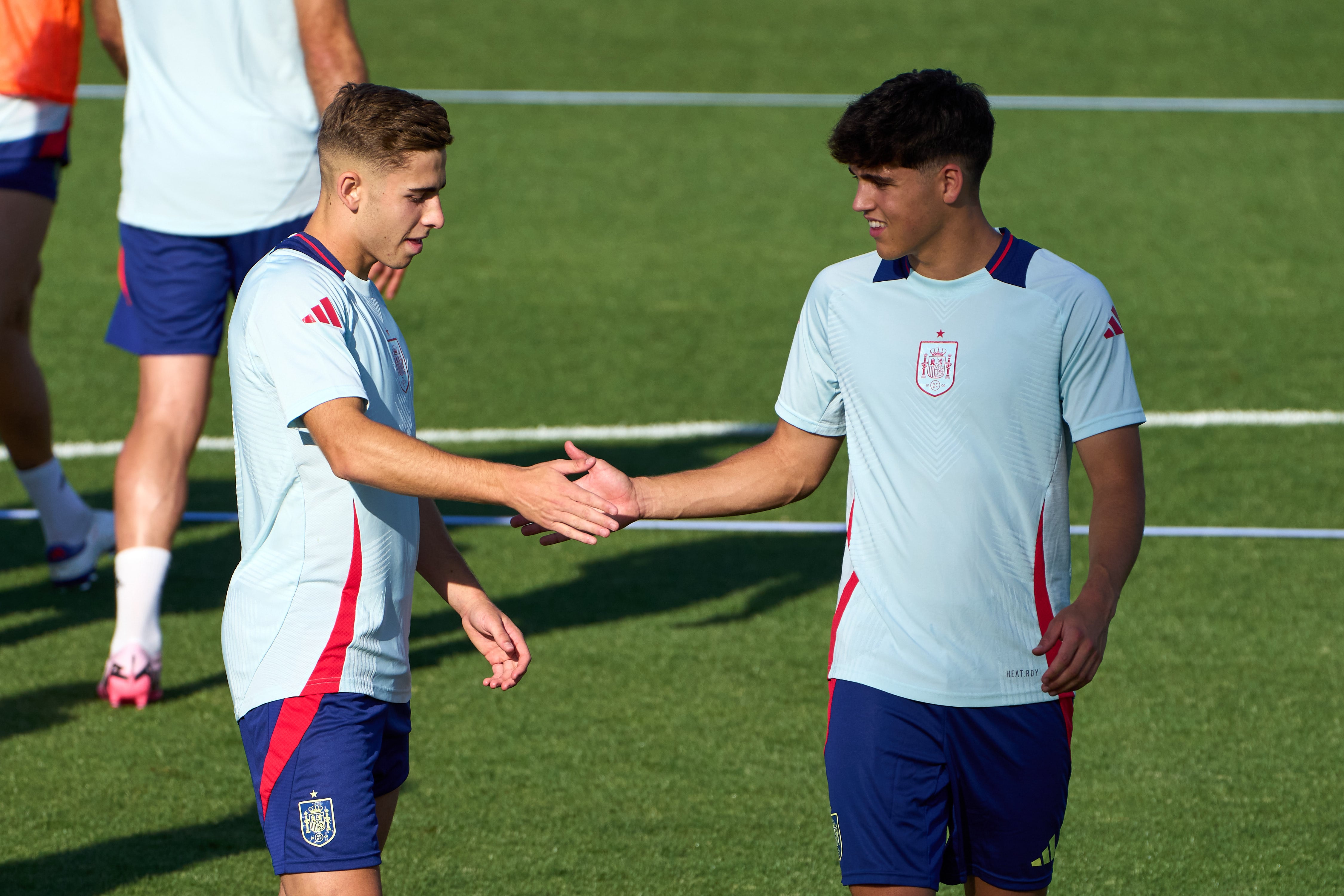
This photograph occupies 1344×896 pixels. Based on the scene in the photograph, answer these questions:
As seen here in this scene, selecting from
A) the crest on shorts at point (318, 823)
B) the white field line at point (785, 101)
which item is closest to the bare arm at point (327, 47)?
the crest on shorts at point (318, 823)

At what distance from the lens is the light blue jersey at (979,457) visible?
3.19m

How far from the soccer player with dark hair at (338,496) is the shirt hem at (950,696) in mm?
579

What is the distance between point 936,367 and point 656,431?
5419mm

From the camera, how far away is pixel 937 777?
3217 millimetres

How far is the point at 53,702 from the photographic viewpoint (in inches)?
213

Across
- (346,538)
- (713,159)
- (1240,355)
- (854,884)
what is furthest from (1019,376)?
(713,159)

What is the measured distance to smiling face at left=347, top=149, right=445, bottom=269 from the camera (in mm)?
3227

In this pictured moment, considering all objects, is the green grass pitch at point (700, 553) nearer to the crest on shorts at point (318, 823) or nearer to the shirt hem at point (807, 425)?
the crest on shorts at point (318, 823)

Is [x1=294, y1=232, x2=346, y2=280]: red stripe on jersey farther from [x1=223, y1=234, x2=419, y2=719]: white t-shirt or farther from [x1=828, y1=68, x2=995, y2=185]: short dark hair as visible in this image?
[x1=828, y1=68, x2=995, y2=185]: short dark hair

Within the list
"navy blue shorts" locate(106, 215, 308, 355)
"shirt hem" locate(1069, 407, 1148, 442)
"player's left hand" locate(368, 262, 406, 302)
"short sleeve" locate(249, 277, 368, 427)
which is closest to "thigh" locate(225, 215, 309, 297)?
"navy blue shorts" locate(106, 215, 308, 355)

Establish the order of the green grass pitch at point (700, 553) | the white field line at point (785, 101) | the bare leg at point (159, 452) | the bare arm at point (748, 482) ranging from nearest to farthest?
the bare arm at point (748, 482), the green grass pitch at point (700, 553), the bare leg at point (159, 452), the white field line at point (785, 101)

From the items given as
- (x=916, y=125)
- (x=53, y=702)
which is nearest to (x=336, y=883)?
(x=916, y=125)

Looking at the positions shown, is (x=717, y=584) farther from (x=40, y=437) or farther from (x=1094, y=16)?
(x=1094, y=16)

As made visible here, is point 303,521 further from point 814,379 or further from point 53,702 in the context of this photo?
point 53,702
